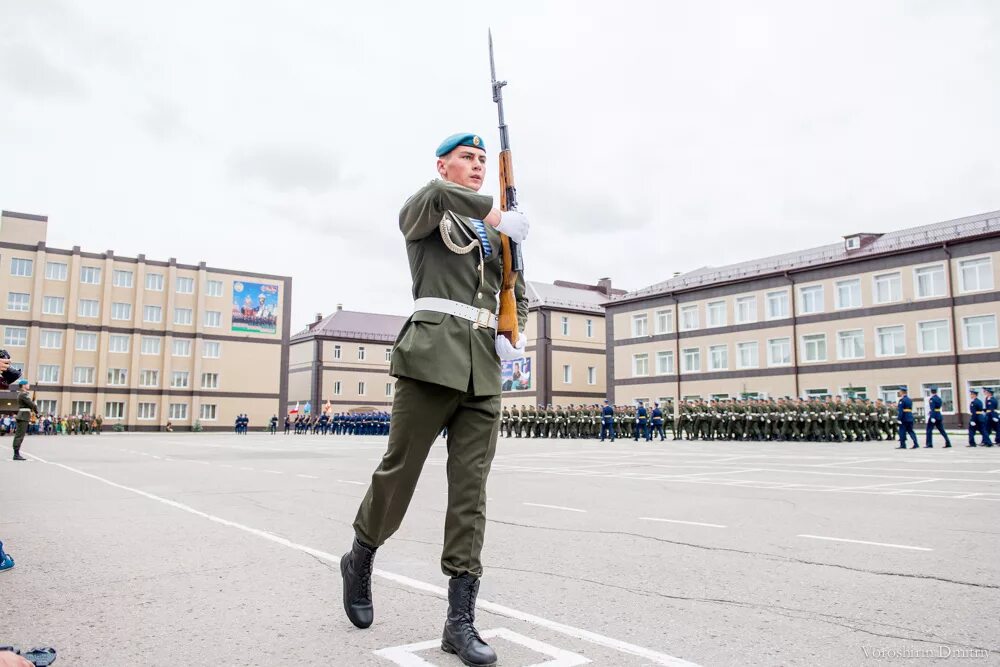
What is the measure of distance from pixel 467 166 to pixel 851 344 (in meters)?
44.0

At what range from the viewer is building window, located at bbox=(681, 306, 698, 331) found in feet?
171

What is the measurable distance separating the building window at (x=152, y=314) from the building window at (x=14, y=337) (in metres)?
8.32

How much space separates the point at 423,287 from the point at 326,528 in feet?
12.9

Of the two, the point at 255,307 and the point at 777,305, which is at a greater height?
the point at 255,307

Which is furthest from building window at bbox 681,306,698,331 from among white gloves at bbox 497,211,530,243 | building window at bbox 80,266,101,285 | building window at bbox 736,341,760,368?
white gloves at bbox 497,211,530,243

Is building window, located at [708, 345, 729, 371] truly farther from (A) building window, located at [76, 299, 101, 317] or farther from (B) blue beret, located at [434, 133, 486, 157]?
(B) blue beret, located at [434, 133, 486, 157]

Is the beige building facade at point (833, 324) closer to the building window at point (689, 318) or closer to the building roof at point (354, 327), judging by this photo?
the building window at point (689, 318)

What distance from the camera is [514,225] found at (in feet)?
11.6

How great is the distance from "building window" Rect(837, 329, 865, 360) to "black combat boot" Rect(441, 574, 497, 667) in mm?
43847

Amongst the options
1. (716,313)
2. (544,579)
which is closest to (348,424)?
(716,313)

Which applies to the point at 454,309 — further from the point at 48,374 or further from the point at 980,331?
the point at 48,374

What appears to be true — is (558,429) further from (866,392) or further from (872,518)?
(872,518)

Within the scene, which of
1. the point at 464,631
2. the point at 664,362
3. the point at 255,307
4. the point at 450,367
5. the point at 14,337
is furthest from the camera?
the point at 255,307

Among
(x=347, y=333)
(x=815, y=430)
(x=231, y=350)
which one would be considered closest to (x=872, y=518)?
(x=815, y=430)
